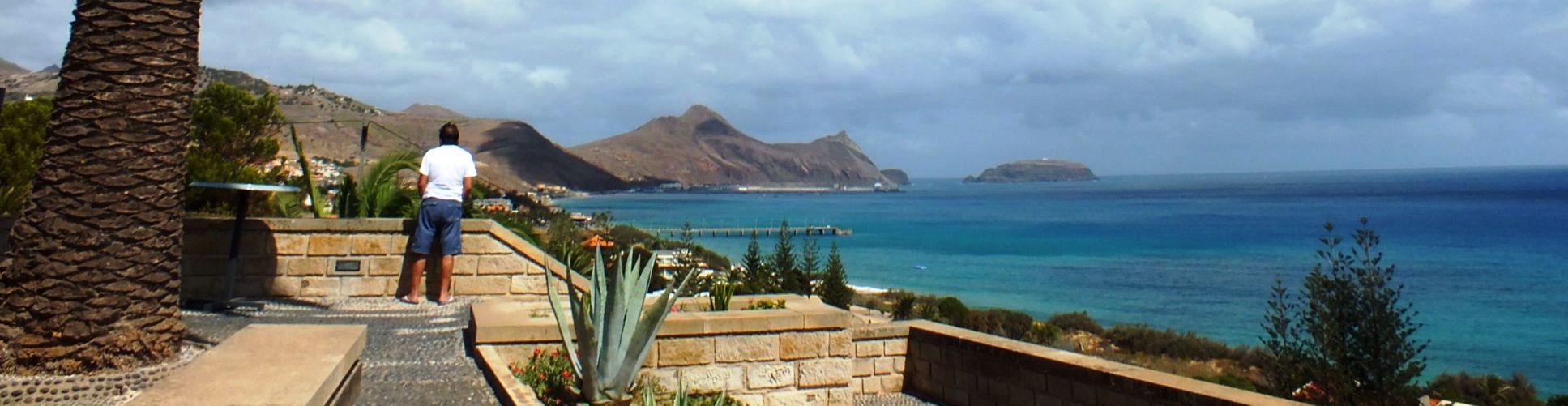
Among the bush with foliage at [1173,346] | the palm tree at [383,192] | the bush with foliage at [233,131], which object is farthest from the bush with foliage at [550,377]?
the bush with foliage at [1173,346]

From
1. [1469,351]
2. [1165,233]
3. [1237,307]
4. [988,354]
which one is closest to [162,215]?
[988,354]

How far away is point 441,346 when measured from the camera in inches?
288

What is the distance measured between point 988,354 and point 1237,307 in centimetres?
4329

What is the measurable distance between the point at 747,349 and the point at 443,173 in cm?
341

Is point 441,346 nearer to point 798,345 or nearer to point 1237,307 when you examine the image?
point 798,345

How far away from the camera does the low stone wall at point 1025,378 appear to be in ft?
21.4

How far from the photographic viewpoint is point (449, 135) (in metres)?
9.48

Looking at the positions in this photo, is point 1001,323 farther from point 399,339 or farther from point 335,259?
point 399,339

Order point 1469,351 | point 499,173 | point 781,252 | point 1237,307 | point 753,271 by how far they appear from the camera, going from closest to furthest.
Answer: point 753,271 → point 781,252 → point 1469,351 → point 1237,307 → point 499,173

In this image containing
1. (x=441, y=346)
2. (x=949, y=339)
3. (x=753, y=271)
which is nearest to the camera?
(x=441, y=346)

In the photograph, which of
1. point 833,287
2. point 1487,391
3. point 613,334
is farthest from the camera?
point 833,287

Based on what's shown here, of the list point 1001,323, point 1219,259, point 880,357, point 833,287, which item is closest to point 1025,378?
point 880,357

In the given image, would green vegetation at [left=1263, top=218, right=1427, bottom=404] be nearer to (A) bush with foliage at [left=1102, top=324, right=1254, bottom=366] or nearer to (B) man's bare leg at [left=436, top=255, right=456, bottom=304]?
(B) man's bare leg at [left=436, top=255, right=456, bottom=304]

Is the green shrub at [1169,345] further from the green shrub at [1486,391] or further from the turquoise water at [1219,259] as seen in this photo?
the turquoise water at [1219,259]
